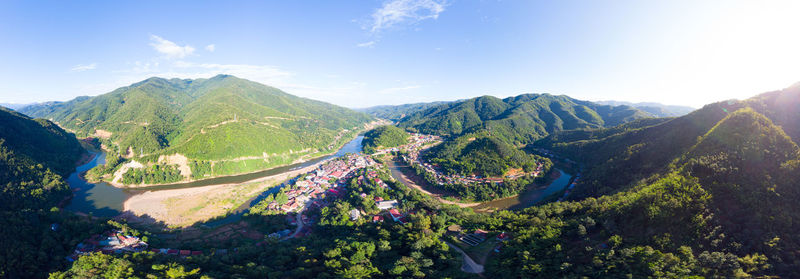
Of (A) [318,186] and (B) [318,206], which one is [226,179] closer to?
(A) [318,186]

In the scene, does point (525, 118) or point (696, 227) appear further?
point (525, 118)

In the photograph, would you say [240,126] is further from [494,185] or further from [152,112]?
[494,185]

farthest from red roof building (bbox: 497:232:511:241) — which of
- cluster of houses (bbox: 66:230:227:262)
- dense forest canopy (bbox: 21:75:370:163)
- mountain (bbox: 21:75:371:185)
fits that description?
dense forest canopy (bbox: 21:75:370:163)

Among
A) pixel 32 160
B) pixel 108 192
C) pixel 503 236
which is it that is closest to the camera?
pixel 503 236

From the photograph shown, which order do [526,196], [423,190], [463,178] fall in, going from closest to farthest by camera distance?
[526,196]
[423,190]
[463,178]

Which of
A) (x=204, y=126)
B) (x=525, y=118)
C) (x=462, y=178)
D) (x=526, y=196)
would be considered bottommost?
(x=526, y=196)

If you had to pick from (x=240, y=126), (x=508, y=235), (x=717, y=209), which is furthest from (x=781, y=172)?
(x=240, y=126)

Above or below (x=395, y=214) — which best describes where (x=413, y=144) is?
above

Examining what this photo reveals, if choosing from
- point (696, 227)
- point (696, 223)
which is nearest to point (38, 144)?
point (696, 227)
